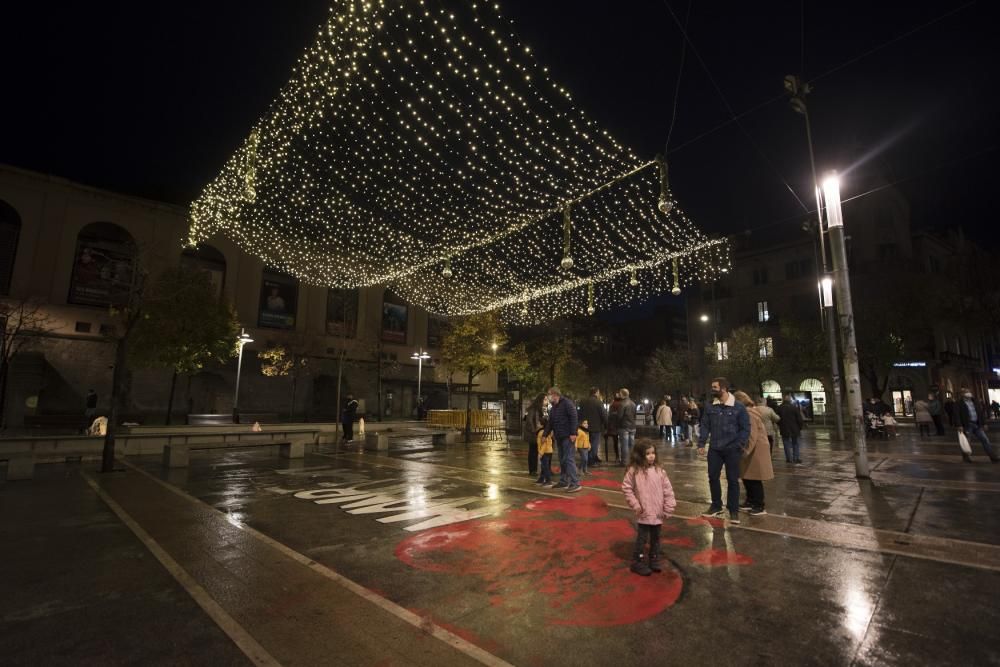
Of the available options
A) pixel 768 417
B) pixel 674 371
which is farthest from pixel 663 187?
pixel 674 371

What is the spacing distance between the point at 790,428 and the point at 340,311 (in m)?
33.2

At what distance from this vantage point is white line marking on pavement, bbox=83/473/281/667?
3.06 meters

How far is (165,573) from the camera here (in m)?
4.55

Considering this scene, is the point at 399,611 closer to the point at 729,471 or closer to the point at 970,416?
the point at 729,471

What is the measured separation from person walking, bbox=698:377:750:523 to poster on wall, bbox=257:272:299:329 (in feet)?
111

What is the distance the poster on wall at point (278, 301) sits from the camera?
3422cm

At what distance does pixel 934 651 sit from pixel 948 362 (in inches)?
1816

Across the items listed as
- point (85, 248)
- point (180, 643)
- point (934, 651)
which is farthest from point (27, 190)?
point (934, 651)

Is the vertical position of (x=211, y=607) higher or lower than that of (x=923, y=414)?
lower

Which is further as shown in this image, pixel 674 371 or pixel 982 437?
pixel 674 371

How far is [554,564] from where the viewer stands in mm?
4762

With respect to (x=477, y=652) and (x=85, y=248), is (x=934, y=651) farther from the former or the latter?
(x=85, y=248)

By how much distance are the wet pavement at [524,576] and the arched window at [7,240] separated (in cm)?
2551

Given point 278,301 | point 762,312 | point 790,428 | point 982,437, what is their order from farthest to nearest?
point 762,312
point 278,301
point 790,428
point 982,437
